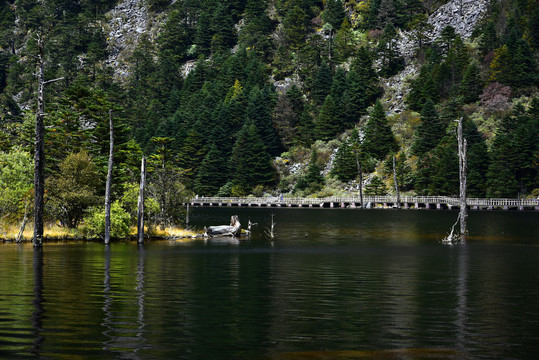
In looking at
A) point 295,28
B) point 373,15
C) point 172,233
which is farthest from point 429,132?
point 172,233

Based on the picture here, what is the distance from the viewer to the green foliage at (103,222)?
50.9m

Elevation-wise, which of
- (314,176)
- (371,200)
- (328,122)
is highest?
(328,122)

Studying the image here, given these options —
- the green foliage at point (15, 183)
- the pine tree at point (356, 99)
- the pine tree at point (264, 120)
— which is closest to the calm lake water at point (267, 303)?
the green foliage at point (15, 183)

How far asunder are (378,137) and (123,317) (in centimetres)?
12232

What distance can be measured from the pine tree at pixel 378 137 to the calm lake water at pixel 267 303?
93346 millimetres

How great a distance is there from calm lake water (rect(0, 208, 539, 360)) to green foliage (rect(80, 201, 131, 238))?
663cm

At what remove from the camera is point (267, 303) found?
869 inches

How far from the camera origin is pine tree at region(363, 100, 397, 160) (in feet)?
449

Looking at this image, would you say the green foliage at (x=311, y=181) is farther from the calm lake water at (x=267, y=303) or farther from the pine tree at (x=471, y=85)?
the calm lake water at (x=267, y=303)

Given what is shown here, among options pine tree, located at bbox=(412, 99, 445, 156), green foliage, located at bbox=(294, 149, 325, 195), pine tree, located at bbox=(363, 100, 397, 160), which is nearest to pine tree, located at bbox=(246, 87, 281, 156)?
green foliage, located at bbox=(294, 149, 325, 195)

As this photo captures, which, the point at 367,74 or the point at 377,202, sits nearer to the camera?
the point at 377,202

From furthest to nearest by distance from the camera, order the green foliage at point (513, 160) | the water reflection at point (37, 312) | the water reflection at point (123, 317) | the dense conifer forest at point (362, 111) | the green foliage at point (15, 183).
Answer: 1. the dense conifer forest at point (362, 111)
2. the green foliage at point (513, 160)
3. the green foliage at point (15, 183)
4. the water reflection at point (123, 317)
5. the water reflection at point (37, 312)

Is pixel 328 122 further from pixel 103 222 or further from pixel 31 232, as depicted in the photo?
pixel 31 232

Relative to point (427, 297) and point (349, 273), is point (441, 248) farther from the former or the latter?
point (427, 297)
